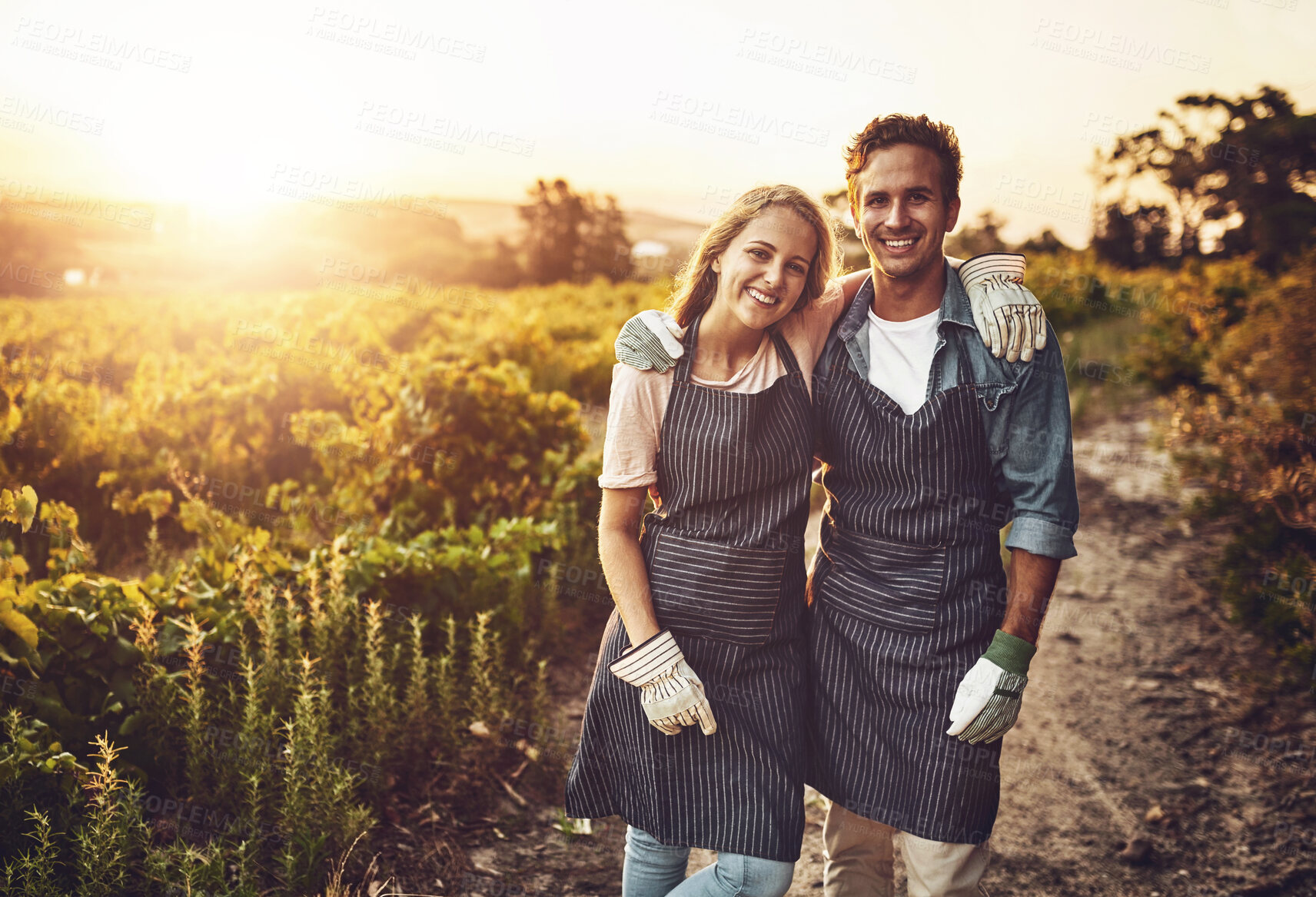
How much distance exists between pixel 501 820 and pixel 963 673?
1.74m

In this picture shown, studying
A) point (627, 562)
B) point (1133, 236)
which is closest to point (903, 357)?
point (627, 562)

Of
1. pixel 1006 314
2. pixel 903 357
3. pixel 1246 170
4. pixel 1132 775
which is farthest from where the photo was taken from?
pixel 1246 170

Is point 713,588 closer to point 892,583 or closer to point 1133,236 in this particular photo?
point 892,583

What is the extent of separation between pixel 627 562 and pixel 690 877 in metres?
0.69

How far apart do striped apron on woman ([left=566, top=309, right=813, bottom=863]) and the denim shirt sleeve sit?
0.46 m

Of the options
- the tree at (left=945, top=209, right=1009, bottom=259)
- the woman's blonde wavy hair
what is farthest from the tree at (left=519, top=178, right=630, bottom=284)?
the woman's blonde wavy hair

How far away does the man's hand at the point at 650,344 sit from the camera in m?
1.82

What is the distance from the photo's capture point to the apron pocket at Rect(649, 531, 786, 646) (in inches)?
72.1

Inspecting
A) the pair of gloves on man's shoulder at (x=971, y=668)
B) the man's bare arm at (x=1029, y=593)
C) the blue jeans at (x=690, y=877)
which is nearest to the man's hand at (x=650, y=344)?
the pair of gloves on man's shoulder at (x=971, y=668)

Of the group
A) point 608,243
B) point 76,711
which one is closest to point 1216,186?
point 608,243

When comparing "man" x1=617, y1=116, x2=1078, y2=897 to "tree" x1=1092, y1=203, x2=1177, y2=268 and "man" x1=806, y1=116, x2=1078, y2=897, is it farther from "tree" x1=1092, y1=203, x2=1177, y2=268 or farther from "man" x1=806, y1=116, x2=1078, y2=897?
"tree" x1=1092, y1=203, x2=1177, y2=268

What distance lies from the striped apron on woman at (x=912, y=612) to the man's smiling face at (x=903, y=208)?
0.27m

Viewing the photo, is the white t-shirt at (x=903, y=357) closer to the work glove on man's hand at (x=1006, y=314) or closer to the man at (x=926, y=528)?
the man at (x=926, y=528)

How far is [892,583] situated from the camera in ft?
6.17
